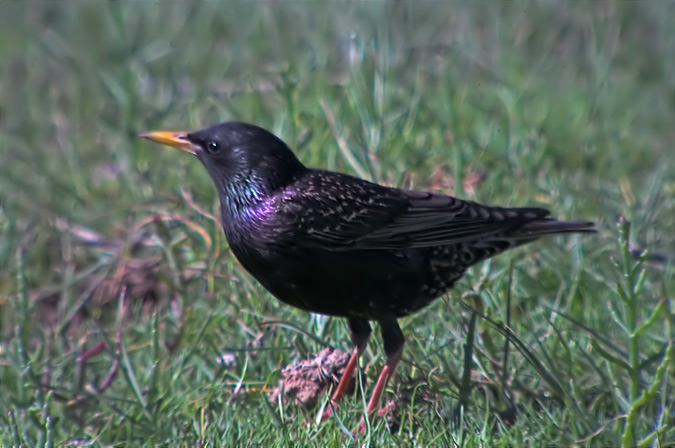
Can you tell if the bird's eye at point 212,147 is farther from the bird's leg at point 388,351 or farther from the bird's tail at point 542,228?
the bird's tail at point 542,228

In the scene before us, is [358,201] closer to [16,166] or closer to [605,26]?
[16,166]

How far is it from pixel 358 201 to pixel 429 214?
0.34 m

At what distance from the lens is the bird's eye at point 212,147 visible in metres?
4.80

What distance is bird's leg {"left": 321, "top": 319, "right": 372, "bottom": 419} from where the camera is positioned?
14.3ft

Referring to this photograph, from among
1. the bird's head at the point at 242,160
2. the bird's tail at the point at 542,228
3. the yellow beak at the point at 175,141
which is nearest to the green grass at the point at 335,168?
the bird's tail at the point at 542,228

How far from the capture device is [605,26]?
795 centimetres

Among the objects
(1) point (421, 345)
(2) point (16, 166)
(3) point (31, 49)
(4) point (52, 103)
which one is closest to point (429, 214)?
(1) point (421, 345)

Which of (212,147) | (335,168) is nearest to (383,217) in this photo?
(212,147)

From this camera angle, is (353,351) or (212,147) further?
(212,147)

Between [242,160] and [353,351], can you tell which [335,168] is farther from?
[353,351]

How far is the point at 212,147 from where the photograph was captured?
4820mm

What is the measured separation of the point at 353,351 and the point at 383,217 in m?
0.60

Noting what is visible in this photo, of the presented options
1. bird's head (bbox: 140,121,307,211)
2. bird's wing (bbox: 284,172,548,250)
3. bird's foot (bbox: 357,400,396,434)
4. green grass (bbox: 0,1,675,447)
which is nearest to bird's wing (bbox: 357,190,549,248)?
bird's wing (bbox: 284,172,548,250)

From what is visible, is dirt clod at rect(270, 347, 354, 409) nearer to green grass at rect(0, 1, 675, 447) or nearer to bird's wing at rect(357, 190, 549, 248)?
green grass at rect(0, 1, 675, 447)
